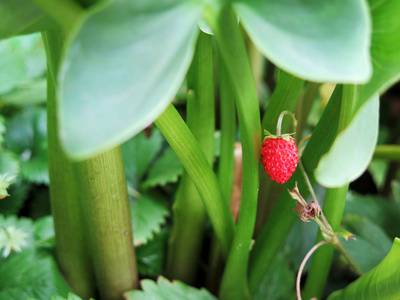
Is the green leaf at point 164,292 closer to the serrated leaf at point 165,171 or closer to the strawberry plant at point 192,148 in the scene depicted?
the strawberry plant at point 192,148

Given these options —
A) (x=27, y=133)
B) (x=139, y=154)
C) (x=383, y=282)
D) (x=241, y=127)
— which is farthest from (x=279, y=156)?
(x=27, y=133)

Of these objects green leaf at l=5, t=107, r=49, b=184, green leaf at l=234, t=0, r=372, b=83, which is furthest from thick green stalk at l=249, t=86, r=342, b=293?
green leaf at l=5, t=107, r=49, b=184

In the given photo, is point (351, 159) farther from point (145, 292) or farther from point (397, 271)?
point (145, 292)

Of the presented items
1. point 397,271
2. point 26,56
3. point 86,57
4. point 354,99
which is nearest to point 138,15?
point 86,57

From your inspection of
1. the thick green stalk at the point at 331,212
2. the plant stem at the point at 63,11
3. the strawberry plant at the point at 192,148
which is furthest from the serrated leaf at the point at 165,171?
the plant stem at the point at 63,11

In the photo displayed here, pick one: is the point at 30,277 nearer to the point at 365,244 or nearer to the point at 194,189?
the point at 194,189
